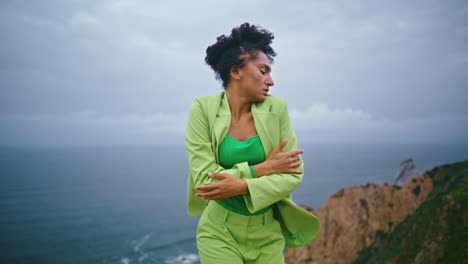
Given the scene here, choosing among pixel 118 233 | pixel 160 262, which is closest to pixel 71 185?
pixel 118 233

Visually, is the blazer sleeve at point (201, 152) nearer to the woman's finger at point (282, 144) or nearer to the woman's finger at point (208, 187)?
the woman's finger at point (208, 187)

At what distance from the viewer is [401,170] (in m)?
71.7

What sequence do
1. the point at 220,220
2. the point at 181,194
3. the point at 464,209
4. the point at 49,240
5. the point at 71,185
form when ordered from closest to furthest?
the point at 220,220 → the point at 464,209 → the point at 49,240 → the point at 181,194 → the point at 71,185

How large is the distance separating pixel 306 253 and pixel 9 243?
212 feet

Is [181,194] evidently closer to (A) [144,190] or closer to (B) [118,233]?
(A) [144,190]

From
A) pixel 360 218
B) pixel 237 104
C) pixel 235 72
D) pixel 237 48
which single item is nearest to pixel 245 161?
pixel 237 104

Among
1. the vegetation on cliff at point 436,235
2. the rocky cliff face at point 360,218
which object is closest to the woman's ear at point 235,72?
the vegetation on cliff at point 436,235

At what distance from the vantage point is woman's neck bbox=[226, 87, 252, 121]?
9.39 ft

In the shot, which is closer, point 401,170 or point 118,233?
point 118,233

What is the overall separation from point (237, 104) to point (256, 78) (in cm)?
33

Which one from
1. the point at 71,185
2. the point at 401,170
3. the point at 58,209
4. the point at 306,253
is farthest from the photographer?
the point at 71,185

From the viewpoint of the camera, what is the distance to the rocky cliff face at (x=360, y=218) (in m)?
29.8

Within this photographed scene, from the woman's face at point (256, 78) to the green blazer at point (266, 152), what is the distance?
0.43ft

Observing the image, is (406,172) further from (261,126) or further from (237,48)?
(237,48)
